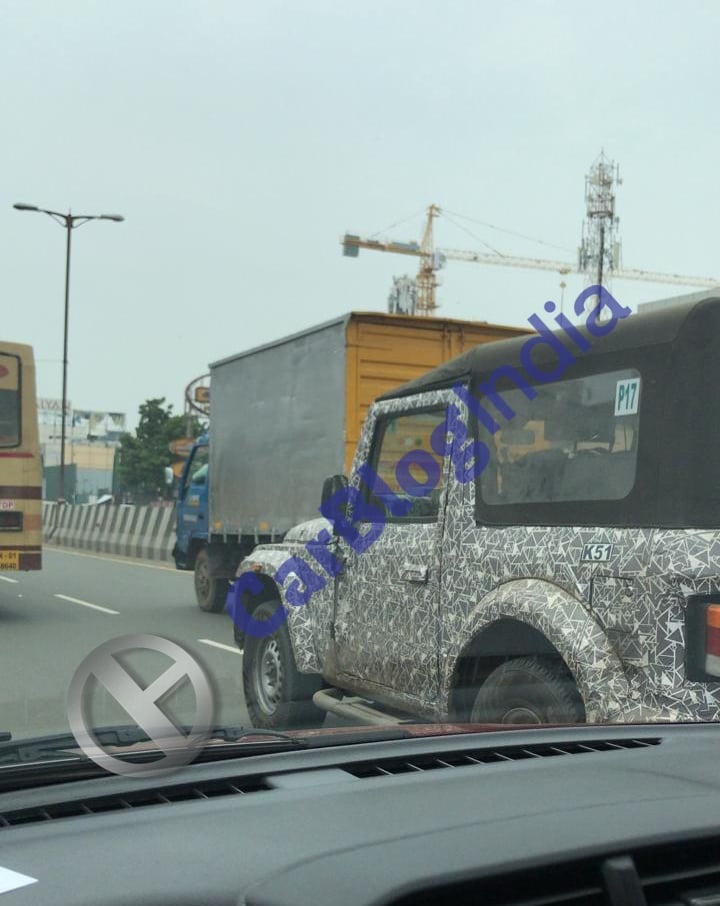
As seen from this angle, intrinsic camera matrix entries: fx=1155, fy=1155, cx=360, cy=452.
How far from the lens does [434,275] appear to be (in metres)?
99.7

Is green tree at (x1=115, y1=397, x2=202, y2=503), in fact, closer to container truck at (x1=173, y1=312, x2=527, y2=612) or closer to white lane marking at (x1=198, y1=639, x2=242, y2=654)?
container truck at (x1=173, y1=312, x2=527, y2=612)

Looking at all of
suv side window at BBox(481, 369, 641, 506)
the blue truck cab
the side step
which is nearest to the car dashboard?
suv side window at BBox(481, 369, 641, 506)

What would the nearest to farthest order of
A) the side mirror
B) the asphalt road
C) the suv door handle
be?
the asphalt road
the suv door handle
the side mirror

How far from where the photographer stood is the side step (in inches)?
202

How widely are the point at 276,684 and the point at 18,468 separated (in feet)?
25.9

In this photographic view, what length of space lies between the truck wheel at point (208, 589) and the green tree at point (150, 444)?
57165mm

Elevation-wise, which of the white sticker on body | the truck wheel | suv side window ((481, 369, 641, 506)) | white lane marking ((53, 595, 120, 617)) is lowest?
white lane marking ((53, 595, 120, 617))

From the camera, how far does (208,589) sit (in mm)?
14031

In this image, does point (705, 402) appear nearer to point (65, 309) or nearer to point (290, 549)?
point (290, 549)

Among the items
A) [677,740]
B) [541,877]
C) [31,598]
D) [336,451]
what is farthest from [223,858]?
[31,598]

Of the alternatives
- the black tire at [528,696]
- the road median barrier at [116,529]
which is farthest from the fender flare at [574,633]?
the road median barrier at [116,529]

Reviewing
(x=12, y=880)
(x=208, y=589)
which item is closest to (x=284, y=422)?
(x=208, y=589)

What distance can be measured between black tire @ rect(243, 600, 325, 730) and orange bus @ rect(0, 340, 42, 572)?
7330mm

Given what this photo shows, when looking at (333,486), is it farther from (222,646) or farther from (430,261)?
(430,261)
